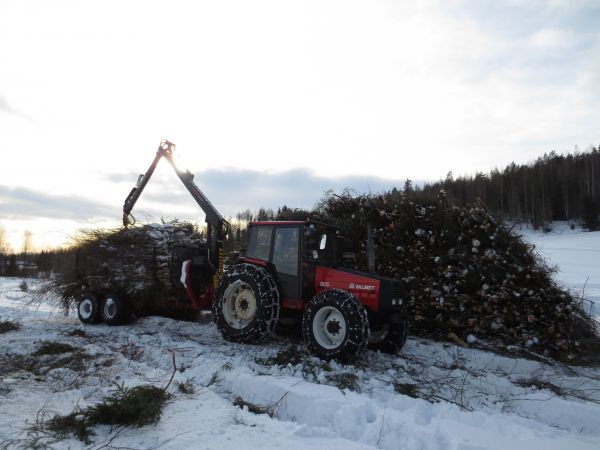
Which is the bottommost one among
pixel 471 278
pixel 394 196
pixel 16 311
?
pixel 16 311

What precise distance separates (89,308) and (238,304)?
4221 mm

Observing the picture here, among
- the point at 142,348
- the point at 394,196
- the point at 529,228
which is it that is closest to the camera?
the point at 142,348

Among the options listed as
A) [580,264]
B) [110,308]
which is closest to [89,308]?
[110,308]

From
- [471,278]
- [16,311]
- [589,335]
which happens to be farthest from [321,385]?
[16,311]

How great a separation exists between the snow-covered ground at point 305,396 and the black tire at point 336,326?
0.75 ft

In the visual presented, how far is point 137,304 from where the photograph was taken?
9617mm

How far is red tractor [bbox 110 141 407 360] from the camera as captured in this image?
20.7 feet

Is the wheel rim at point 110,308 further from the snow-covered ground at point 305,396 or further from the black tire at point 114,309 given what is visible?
the snow-covered ground at point 305,396

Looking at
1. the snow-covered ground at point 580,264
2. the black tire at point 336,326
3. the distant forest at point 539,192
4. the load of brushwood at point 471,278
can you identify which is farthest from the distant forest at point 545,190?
the black tire at point 336,326

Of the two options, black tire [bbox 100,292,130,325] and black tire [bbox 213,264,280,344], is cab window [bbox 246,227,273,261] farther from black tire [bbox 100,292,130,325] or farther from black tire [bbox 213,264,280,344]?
black tire [bbox 100,292,130,325]

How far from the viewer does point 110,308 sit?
9594 millimetres

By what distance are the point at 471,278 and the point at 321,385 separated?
4.80m

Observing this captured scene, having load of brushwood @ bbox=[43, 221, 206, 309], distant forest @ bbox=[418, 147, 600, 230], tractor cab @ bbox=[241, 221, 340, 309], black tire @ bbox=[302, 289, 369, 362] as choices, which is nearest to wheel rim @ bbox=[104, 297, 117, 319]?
load of brushwood @ bbox=[43, 221, 206, 309]

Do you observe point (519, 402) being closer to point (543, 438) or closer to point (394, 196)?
point (543, 438)
